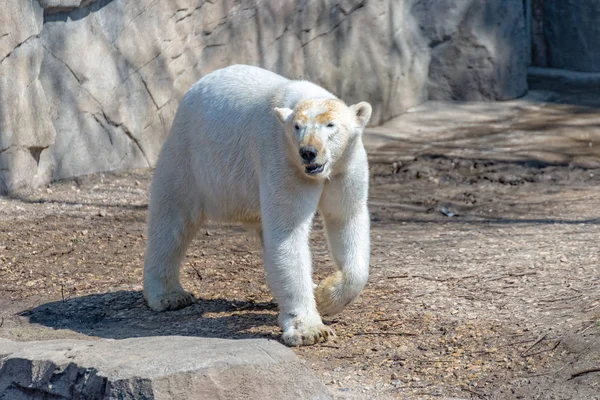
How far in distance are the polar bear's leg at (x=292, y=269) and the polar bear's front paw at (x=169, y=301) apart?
934 mm

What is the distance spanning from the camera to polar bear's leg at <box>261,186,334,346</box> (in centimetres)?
417

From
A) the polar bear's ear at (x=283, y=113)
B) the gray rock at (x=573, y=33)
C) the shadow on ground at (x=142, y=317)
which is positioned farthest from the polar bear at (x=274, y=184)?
the gray rock at (x=573, y=33)

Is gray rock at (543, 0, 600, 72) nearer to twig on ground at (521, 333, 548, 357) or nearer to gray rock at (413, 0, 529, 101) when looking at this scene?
gray rock at (413, 0, 529, 101)

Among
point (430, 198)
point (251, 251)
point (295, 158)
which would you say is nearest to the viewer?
point (295, 158)

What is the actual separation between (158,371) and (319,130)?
1.33 metres

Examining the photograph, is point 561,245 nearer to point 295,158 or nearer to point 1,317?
point 295,158

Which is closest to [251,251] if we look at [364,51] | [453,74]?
[364,51]

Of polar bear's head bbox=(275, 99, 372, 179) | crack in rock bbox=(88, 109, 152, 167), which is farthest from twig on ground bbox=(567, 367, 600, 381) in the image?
crack in rock bbox=(88, 109, 152, 167)

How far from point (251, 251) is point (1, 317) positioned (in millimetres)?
1814

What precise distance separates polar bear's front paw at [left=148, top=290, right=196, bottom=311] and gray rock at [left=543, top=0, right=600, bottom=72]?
10078 millimetres

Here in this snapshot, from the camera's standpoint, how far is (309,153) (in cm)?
394

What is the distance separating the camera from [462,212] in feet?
23.5

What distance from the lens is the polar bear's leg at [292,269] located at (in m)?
4.17

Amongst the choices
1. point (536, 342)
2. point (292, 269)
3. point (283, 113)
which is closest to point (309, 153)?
point (283, 113)
